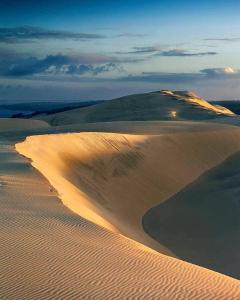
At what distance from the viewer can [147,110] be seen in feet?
179

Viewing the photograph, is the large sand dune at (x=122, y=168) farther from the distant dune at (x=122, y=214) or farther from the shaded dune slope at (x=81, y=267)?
the shaded dune slope at (x=81, y=267)

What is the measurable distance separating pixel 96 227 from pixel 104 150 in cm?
1335

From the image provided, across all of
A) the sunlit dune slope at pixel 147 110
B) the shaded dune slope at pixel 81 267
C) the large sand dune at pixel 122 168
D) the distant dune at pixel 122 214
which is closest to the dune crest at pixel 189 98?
the sunlit dune slope at pixel 147 110

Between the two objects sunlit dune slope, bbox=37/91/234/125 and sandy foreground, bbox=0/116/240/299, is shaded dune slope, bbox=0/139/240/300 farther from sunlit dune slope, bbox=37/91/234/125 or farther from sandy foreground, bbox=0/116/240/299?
sunlit dune slope, bbox=37/91/234/125

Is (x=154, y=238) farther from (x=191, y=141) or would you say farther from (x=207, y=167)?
(x=191, y=141)

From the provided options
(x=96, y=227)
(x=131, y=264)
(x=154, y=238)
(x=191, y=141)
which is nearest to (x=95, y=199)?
(x=154, y=238)

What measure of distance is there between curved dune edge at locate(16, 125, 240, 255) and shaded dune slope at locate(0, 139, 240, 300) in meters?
1.79

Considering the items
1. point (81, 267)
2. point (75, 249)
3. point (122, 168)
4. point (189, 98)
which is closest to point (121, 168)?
point (122, 168)

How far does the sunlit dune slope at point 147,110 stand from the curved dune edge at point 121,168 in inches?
859

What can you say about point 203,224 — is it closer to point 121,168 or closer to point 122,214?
point 122,214

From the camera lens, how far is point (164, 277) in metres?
6.94

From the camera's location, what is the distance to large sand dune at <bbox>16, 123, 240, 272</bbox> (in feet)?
49.2

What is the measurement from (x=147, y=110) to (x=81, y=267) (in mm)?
47886

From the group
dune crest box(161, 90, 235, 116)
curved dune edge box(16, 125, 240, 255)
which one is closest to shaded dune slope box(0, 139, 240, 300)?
curved dune edge box(16, 125, 240, 255)
